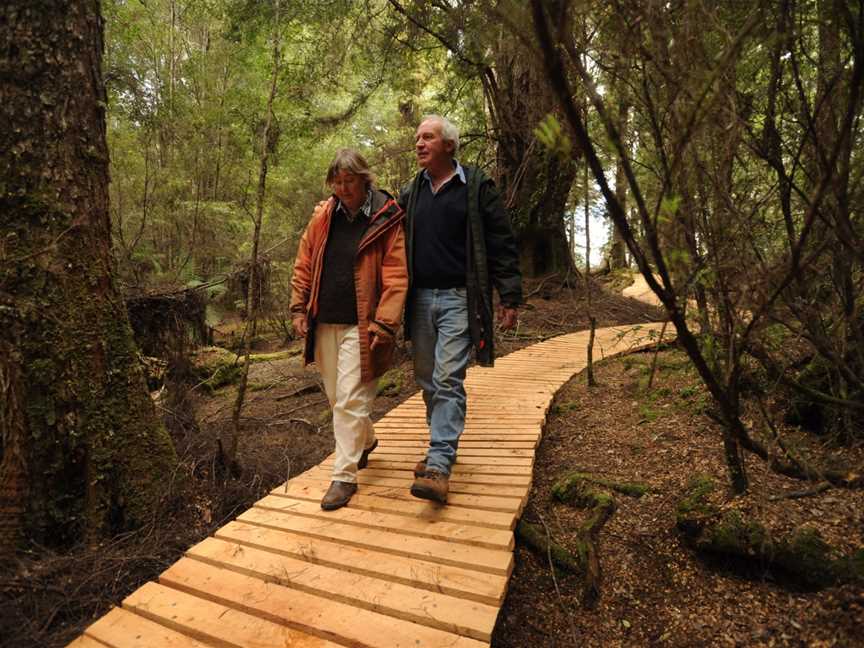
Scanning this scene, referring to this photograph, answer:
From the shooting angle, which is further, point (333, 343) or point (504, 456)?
point (504, 456)

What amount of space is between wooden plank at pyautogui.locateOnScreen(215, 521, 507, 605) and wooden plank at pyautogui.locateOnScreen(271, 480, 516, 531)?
1.18 feet

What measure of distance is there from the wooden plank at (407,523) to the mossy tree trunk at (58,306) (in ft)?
2.95

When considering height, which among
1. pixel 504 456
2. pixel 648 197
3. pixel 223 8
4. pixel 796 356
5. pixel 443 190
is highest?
pixel 223 8

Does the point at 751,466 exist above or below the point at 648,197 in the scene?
below

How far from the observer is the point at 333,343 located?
120 inches

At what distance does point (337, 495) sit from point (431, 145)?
216 cm

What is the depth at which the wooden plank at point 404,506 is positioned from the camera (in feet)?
8.35

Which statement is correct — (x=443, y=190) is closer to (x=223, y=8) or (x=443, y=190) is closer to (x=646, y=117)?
(x=646, y=117)

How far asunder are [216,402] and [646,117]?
7.61 meters

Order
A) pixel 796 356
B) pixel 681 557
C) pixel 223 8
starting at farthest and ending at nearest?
pixel 223 8 < pixel 796 356 < pixel 681 557

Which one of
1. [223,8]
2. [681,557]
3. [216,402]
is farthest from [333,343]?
[223,8]

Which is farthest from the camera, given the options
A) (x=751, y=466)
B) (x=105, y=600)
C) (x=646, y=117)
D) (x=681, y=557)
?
(x=751, y=466)

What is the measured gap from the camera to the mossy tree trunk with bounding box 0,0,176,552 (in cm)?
272

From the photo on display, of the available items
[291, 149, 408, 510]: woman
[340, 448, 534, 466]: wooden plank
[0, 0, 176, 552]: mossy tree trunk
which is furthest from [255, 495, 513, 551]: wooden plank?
[0, 0, 176, 552]: mossy tree trunk
